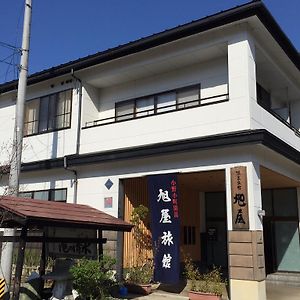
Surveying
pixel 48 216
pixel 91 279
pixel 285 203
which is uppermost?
pixel 285 203

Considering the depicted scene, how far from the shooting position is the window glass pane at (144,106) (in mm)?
14522

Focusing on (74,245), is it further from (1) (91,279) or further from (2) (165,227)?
(2) (165,227)

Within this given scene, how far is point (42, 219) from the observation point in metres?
8.38

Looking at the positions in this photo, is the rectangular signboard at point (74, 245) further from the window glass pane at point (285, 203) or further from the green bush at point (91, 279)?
the window glass pane at point (285, 203)

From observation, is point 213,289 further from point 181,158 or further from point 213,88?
point 213,88

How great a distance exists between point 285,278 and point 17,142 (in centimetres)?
1079

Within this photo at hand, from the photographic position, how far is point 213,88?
13.3 metres

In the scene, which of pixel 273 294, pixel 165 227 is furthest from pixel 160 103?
pixel 273 294

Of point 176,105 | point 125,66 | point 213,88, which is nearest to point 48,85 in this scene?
point 125,66

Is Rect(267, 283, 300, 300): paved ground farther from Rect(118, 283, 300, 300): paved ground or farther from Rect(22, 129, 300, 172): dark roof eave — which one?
Rect(22, 129, 300, 172): dark roof eave

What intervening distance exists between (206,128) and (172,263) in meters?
4.05

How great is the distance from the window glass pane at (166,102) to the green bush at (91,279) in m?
6.25

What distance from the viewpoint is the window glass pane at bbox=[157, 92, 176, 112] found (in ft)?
45.6

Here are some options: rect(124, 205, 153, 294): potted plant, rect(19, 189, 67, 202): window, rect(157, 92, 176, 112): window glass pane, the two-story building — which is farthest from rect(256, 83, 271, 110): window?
rect(19, 189, 67, 202): window
